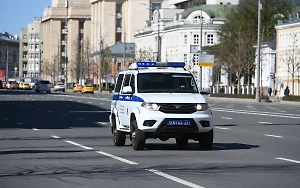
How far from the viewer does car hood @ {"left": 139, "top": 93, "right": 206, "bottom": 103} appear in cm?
2086

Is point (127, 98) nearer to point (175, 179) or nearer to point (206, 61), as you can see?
point (175, 179)

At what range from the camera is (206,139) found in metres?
21.5

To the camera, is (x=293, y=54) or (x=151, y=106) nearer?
(x=151, y=106)

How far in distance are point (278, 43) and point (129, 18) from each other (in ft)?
252

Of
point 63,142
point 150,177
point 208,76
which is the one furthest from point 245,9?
point 150,177

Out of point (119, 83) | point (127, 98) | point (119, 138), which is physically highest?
point (119, 83)

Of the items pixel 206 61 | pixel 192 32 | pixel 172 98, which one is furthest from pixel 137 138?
pixel 192 32

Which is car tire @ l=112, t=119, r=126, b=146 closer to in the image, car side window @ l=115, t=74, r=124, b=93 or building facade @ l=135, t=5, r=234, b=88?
car side window @ l=115, t=74, r=124, b=93

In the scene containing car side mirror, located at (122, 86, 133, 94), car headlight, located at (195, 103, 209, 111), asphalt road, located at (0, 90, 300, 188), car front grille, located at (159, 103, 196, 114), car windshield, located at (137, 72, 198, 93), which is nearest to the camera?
asphalt road, located at (0, 90, 300, 188)

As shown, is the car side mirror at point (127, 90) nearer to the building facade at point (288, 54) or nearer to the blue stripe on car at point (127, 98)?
the blue stripe on car at point (127, 98)

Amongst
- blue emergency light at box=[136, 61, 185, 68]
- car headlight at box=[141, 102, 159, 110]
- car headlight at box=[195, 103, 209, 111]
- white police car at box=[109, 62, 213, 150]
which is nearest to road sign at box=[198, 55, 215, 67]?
blue emergency light at box=[136, 61, 185, 68]

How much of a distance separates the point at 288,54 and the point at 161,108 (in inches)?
3425

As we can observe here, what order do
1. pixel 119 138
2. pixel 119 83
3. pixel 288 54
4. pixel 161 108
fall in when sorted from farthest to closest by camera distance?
pixel 288 54 → pixel 119 83 → pixel 119 138 → pixel 161 108

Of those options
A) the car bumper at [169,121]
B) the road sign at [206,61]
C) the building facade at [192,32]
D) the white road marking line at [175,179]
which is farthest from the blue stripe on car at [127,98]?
the building facade at [192,32]
